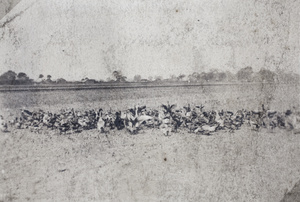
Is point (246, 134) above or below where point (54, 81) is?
below

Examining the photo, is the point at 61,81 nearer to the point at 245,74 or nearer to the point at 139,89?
the point at 139,89

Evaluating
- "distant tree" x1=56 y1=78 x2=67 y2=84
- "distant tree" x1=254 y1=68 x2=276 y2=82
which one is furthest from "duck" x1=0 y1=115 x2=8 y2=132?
"distant tree" x1=254 y1=68 x2=276 y2=82

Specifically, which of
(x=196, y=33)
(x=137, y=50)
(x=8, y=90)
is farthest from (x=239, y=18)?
(x=8, y=90)

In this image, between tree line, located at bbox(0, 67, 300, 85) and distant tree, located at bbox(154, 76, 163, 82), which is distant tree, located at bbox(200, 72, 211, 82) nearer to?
tree line, located at bbox(0, 67, 300, 85)

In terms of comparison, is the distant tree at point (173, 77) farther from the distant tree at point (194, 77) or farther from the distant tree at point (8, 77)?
the distant tree at point (8, 77)

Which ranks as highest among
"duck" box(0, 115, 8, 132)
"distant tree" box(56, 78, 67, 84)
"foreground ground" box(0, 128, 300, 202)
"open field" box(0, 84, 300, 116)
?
"distant tree" box(56, 78, 67, 84)

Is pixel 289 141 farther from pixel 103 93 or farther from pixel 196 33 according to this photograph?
pixel 103 93

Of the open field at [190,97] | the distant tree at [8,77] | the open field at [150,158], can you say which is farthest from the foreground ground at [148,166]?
the distant tree at [8,77]
